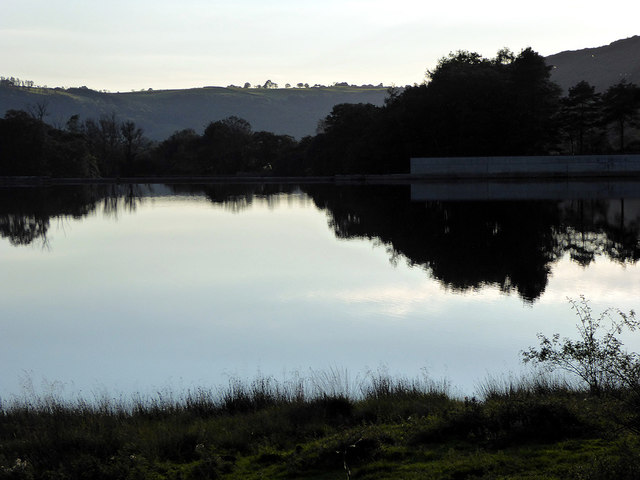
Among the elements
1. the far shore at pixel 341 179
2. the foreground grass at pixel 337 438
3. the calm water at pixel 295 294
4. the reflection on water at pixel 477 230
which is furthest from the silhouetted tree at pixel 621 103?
the foreground grass at pixel 337 438

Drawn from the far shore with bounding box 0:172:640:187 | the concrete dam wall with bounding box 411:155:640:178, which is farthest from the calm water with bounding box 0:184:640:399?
the far shore with bounding box 0:172:640:187

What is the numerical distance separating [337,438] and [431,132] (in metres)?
69.8

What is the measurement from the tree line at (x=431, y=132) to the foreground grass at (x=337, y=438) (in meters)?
65.9

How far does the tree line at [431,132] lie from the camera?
71.6m

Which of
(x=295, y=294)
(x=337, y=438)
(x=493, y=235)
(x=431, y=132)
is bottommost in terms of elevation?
(x=295, y=294)

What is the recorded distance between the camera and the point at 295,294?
16.1 m

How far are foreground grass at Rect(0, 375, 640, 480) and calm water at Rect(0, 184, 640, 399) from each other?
1592mm

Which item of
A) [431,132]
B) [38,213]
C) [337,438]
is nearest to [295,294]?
[337,438]

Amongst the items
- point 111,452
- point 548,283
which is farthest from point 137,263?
point 111,452

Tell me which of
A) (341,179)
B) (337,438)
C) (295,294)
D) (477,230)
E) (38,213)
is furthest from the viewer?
(341,179)

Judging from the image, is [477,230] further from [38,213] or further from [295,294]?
[38,213]

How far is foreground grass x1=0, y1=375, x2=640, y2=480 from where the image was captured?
592 centimetres

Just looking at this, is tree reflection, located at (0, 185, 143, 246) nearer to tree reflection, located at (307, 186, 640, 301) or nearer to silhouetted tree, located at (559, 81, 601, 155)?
tree reflection, located at (307, 186, 640, 301)

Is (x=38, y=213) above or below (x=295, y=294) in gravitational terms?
above
